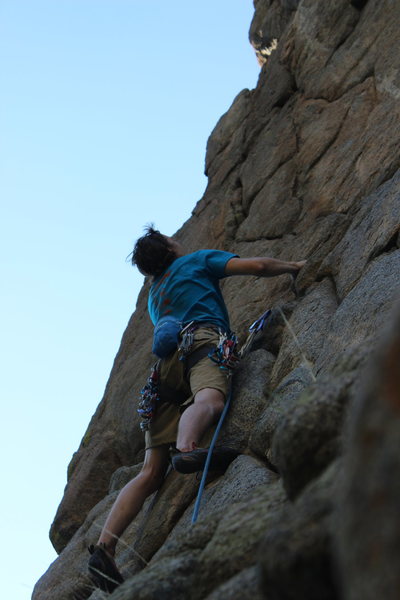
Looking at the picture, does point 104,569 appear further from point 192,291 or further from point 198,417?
point 192,291

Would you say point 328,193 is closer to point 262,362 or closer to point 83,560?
point 262,362

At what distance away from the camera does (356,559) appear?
1915mm

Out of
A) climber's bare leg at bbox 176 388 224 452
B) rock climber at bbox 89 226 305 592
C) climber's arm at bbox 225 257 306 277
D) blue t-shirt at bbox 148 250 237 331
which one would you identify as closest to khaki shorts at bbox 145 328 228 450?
rock climber at bbox 89 226 305 592

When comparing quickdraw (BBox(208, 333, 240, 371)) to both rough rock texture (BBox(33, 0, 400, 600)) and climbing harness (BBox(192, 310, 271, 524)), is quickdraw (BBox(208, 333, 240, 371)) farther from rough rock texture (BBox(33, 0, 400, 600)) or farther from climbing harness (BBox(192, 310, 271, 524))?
rough rock texture (BBox(33, 0, 400, 600))

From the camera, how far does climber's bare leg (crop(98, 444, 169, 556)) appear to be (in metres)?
7.19

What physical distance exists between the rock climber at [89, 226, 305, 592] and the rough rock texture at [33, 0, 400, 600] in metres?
0.28

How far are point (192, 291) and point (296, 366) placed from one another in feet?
4.71

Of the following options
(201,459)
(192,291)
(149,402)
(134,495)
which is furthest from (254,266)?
(134,495)

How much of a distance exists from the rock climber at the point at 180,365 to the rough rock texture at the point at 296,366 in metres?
0.28

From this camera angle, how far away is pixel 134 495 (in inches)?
298

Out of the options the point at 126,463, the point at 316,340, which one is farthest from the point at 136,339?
the point at 316,340

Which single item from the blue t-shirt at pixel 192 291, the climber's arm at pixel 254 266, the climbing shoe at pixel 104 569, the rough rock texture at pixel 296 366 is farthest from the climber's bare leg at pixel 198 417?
the climber's arm at pixel 254 266

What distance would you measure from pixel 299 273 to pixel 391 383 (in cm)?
695

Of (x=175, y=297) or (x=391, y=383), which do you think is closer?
(x=391, y=383)
